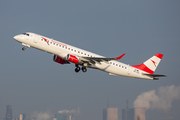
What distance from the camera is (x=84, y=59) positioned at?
164 ft

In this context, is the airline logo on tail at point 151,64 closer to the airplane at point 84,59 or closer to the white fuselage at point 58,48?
the airplane at point 84,59

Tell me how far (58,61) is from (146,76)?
65.2 ft

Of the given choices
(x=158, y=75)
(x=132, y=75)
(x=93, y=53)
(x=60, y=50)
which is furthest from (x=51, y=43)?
(x=158, y=75)

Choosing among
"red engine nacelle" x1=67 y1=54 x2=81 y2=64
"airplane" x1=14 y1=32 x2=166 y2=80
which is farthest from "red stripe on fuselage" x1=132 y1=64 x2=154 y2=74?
"red engine nacelle" x1=67 y1=54 x2=81 y2=64

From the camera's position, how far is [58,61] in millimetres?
54656

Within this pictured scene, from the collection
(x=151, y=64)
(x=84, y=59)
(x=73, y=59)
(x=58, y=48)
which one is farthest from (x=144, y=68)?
(x=58, y=48)

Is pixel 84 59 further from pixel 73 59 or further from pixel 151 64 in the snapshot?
pixel 151 64

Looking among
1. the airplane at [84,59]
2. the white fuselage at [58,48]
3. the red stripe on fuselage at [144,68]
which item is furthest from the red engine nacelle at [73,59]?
the red stripe on fuselage at [144,68]

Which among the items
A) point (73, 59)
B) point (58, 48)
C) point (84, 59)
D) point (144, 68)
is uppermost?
point (58, 48)

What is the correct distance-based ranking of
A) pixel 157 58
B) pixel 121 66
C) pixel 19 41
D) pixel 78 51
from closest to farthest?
pixel 19 41
pixel 78 51
pixel 121 66
pixel 157 58

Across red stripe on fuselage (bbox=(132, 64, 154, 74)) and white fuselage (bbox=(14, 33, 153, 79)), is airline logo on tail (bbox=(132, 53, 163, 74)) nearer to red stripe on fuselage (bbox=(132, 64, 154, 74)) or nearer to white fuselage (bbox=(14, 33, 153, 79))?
red stripe on fuselage (bbox=(132, 64, 154, 74))

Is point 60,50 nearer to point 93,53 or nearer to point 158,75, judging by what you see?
point 93,53

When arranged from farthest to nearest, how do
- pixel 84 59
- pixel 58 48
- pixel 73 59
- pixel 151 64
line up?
pixel 151 64, pixel 84 59, pixel 73 59, pixel 58 48

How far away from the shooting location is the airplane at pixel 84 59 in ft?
155
